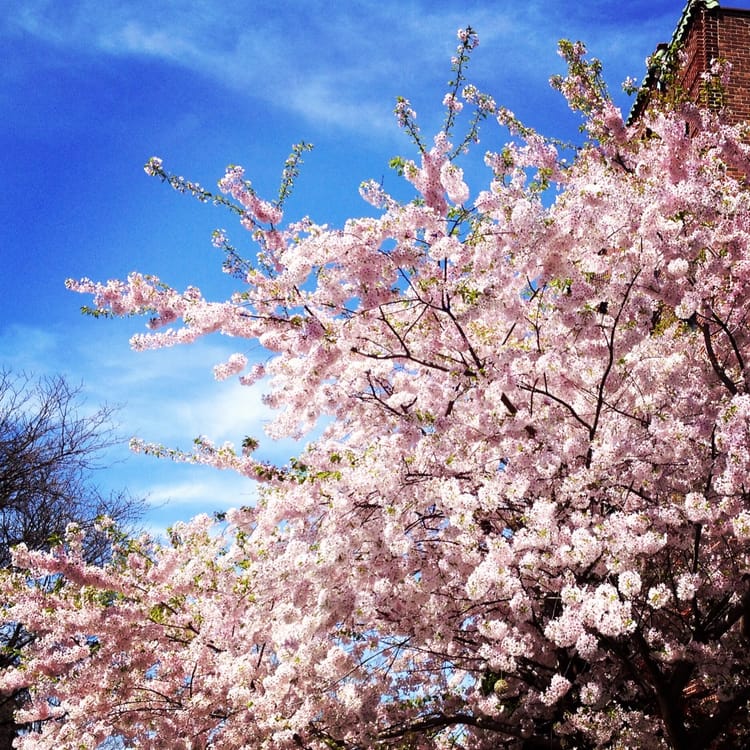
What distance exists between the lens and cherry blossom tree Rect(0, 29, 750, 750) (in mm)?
5902

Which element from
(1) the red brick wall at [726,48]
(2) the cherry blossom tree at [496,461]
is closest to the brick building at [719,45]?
(1) the red brick wall at [726,48]

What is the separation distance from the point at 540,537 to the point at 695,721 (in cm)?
341

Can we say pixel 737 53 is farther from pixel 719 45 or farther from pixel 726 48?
pixel 719 45

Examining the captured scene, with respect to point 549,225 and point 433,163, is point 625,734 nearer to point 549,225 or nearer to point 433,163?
point 549,225

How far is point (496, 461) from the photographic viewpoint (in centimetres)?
622

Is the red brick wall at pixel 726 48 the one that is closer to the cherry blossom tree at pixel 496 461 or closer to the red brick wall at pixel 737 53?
the red brick wall at pixel 737 53

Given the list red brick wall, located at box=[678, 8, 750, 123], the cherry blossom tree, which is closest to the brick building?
red brick wall, located at box=[678, 8, 750, 123]

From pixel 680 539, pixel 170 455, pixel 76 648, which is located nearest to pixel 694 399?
pixel 680 539

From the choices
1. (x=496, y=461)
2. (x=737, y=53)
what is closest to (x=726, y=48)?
(x=737, y=53)

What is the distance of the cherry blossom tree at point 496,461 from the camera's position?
19.4 ft

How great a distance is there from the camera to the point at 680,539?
627 centimetres

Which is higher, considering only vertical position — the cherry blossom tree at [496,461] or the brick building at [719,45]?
the brick building at [719,45]

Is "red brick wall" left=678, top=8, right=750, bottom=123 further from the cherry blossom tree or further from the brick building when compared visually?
the cherry blossom tree

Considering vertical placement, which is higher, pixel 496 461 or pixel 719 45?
pixel 719 45
